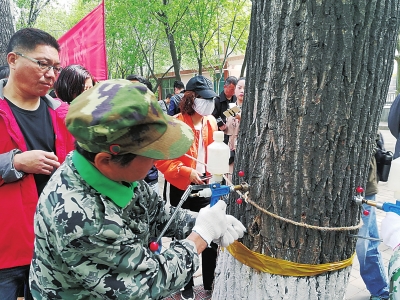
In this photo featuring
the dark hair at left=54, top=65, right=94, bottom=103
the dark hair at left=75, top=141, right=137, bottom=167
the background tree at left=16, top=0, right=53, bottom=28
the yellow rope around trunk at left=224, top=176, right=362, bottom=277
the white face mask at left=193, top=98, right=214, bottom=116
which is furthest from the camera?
the background tree at left=16, top=0, right=53, bottom=28

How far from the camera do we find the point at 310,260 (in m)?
1.59

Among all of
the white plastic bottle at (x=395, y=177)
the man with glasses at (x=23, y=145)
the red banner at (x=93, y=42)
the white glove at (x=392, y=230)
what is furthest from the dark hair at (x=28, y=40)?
the red banner at (x=93, y=42)

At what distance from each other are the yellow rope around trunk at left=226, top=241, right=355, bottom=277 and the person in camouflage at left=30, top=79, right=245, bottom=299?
435mm

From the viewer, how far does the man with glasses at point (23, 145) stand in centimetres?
190

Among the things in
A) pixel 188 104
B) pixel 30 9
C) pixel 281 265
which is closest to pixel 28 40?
pixel 188 104

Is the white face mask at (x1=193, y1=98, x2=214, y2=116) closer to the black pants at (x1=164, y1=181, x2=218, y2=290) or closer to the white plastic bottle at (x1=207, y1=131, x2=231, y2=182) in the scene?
the black pants at (x1=164, y1=181, x2=218, y2=290)

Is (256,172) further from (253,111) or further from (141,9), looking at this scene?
(141,9)

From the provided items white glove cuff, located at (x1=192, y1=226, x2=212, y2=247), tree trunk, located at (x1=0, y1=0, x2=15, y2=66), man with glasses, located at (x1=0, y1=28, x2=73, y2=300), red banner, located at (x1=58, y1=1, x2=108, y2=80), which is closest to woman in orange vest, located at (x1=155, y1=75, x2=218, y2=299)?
man with glasses, located at (x1=0, y1=28, x2=73, y2=300)

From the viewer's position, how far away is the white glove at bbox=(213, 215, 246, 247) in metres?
1.58

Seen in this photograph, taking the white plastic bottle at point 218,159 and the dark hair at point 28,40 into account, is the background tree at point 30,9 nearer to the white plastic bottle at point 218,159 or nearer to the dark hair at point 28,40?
the dark hair at point 28,40

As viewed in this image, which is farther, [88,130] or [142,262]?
[142,262]

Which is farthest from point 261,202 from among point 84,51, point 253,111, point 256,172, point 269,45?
point 84,51

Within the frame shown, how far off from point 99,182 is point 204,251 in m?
2.22

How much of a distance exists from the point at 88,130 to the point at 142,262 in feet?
1.62
